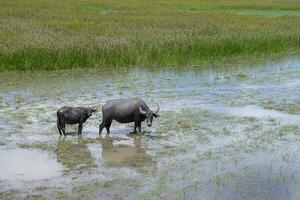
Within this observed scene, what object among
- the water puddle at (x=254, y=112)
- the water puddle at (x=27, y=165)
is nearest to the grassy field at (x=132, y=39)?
the water puddle at (x=254, y=112)

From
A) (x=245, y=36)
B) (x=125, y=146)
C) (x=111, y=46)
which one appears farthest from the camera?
(x=245, y=36)

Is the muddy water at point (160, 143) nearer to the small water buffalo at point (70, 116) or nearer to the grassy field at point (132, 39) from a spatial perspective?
the small water buffalo at point (70, 116)

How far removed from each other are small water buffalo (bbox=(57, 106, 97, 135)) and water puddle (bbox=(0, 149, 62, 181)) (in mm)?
1037

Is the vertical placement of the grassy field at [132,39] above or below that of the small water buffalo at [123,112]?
below

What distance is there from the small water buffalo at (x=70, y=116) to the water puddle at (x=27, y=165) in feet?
3.40

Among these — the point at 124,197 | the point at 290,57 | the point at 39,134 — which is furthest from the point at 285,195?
the point at 290,57

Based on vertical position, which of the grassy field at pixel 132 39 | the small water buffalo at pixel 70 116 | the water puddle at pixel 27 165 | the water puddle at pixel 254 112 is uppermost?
the small water buffalo at pixel 70 116

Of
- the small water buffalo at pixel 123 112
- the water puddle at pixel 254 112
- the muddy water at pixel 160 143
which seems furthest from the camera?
the water puddle at pixel 254 112

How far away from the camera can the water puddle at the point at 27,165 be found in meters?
8.10

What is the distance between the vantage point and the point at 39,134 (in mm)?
10391

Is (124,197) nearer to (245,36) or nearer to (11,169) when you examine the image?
(11,169)

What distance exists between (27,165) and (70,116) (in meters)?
1.82

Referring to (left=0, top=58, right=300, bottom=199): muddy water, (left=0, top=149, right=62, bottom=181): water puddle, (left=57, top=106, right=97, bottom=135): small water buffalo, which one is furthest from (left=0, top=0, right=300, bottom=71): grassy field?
(left=0, top=149, right=62, bottom=181): water puddle

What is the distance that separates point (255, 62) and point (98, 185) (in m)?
13.9
